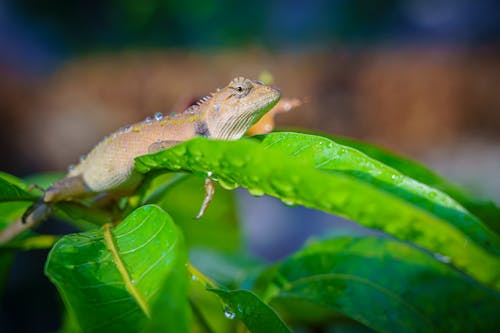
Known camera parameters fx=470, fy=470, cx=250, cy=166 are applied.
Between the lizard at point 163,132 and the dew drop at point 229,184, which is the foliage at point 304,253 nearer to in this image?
the dew drop at point 229,184

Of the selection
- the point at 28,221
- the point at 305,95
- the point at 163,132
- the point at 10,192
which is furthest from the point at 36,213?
the point at 305,95

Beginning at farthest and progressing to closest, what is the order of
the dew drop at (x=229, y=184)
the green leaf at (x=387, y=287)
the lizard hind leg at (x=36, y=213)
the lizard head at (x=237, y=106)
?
the lizard head at (x=237, y=106)
the lizard hind leg at (x=36, y=213)
the green leaf at (x=387, y=287)
the dew drop at (x=229, y=184)

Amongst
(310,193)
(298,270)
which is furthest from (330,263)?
(310,193)

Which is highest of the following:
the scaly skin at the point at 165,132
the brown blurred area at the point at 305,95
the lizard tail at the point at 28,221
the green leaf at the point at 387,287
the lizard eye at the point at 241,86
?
the lizard eye at the point at 241,86

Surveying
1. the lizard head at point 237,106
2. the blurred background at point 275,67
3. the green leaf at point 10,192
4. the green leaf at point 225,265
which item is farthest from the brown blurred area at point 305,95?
the green leaf at point 10,192

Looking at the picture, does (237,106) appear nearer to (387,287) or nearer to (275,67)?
(387,287)

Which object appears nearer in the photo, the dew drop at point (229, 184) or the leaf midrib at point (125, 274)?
the leaf midrib at point (125, 274)

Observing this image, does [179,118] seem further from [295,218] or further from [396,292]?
[295,218]
